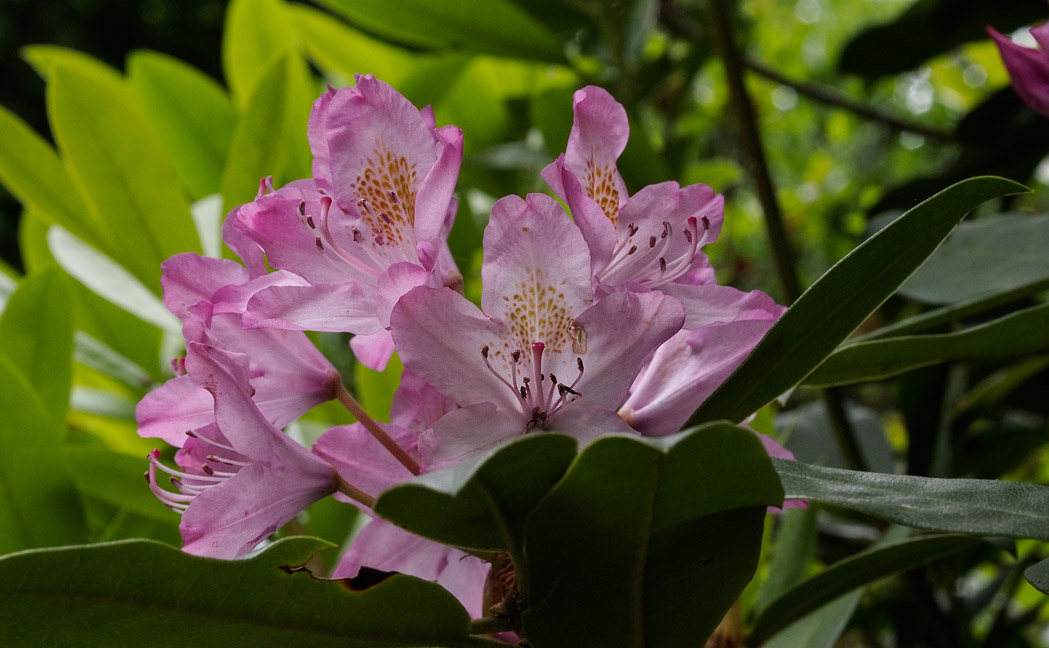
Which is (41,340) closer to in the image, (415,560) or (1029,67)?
(415,560)

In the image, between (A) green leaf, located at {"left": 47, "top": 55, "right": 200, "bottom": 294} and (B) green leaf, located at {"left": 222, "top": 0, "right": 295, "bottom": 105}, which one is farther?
(B) green leaf, located at {"left": 222, "top": 0, "right": 295, "bottom": 105}

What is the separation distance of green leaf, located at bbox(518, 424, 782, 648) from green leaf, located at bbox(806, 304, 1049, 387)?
178 millimetres

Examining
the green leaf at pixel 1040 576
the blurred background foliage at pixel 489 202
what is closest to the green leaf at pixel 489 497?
the green leaf at pixel 1040 576

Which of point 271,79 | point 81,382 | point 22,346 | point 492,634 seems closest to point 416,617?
point 492,634

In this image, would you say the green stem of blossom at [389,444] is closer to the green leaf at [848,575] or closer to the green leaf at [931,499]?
the green leaf at [931,499]

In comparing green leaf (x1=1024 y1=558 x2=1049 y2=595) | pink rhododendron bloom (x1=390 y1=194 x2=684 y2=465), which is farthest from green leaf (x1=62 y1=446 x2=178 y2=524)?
green leaf (x1=1024 y1=558 x2=1049 y2=595)

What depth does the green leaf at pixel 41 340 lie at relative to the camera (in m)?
0.86

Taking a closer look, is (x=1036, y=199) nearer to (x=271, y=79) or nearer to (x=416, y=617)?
(x=271, y=79)

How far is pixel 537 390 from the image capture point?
1.66 ft

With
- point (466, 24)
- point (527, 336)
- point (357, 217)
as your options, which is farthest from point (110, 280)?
point (527, 336)

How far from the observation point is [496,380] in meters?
0.50

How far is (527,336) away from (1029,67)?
1.50 ft

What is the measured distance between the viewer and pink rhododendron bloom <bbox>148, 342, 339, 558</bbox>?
1.59 feet

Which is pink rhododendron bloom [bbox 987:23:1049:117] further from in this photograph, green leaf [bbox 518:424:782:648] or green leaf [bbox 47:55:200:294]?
green leaf [bbox 47:55:200:294]
